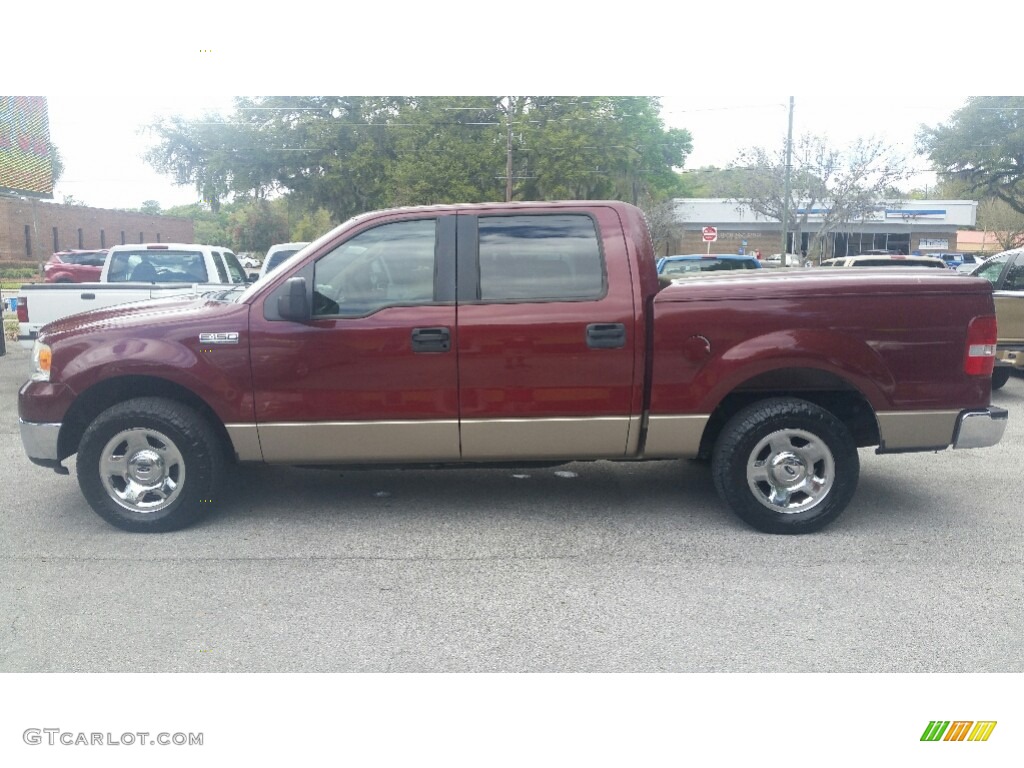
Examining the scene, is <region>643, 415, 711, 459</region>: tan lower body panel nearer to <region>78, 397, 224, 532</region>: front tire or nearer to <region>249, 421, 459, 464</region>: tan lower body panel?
<region>249, 421, 459, 464</region>: tan lower body panel

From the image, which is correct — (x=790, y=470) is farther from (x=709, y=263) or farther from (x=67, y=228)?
(x=67, y=228)

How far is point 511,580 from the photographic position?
4.70 metres

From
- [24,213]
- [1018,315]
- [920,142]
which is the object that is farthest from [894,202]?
[24,213]

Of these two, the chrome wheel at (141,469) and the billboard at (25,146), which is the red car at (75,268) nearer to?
the billboard at (25,146)

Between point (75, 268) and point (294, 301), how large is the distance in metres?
25.7

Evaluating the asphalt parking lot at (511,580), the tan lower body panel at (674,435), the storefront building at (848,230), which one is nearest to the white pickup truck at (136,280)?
the asphalt parking lot at (511,580)

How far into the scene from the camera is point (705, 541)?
529 centimetres

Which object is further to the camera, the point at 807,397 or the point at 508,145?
the point at 508,145

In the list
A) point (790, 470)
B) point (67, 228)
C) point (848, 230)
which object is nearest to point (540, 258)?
point (790, 470)

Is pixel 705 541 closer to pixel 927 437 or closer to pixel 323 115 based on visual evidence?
pixel 927 437

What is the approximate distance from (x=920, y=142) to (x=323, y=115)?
22707 mm

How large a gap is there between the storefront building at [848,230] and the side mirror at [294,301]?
1560 inches

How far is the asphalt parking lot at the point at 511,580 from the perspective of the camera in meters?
3.87

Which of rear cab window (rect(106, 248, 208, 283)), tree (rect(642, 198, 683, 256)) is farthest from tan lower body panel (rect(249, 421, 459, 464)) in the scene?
tree (rect(642, 198, 683, 256))
